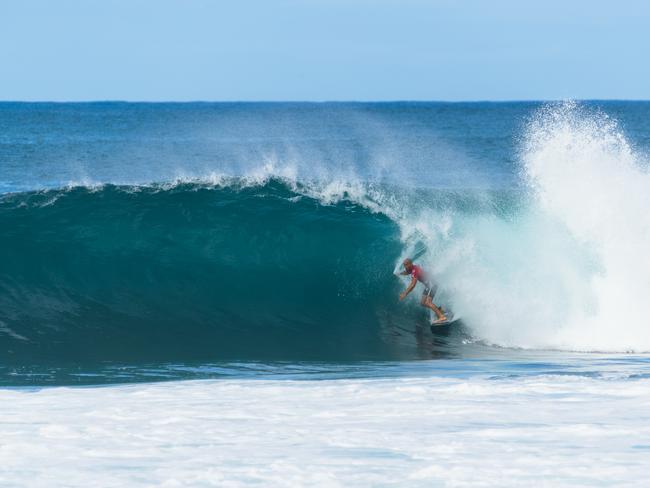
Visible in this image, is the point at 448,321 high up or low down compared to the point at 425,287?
down

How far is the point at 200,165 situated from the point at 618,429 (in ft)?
119

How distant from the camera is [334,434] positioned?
22.0 feet

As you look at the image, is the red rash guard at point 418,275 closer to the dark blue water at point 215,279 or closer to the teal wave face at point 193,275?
the dark blue water at point 215,279

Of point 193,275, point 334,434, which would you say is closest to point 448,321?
point 193,275

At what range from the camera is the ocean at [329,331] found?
626cm

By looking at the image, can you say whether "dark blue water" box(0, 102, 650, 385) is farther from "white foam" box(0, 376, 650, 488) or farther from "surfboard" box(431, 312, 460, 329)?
"white foam" box(0, 376, 650, 488)

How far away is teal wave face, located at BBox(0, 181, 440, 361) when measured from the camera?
11219 mm

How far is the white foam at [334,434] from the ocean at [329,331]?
0.08ft

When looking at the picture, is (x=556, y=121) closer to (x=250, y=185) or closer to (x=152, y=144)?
(x=250, y=185)

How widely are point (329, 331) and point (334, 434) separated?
5.43 meters

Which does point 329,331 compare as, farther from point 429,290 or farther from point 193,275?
point 193,275

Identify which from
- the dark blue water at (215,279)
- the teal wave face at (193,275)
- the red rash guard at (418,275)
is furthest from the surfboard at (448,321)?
the teal wave face at (193,275)

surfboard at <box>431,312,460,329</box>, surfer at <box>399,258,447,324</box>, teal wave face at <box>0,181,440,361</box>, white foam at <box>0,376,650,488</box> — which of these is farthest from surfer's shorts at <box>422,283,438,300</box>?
white foam at <box>0,376,650,488</box>

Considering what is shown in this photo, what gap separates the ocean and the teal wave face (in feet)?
0.15
